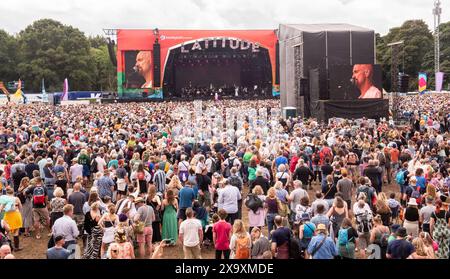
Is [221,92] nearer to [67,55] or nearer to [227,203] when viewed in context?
[67,55]

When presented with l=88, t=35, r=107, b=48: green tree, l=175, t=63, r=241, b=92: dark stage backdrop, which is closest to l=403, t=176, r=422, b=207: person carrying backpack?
l=175, t=63, r=241, b=92: dark stage backdrop

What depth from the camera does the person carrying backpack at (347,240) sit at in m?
6.42

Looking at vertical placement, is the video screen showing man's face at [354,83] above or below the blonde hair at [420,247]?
above

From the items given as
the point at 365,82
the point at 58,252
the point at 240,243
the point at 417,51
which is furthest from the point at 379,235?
the point at 417,51

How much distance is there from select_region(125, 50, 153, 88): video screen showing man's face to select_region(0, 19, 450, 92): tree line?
22.4 m

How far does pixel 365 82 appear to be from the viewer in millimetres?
26453

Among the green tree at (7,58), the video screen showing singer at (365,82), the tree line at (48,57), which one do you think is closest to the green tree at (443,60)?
the video screen showing singer at (365,82)

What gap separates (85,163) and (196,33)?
30.9 metres

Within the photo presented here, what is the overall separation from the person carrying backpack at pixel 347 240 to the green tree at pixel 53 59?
57868mm

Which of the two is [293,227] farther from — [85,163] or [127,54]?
[127,54]

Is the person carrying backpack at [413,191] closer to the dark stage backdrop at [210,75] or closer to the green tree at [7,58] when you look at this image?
the dark stage backdrop at [210,75]

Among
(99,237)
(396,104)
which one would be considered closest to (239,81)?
(396,104)

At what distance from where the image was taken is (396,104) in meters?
27.2

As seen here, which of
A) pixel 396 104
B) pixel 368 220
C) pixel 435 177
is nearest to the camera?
pixel 368 220
